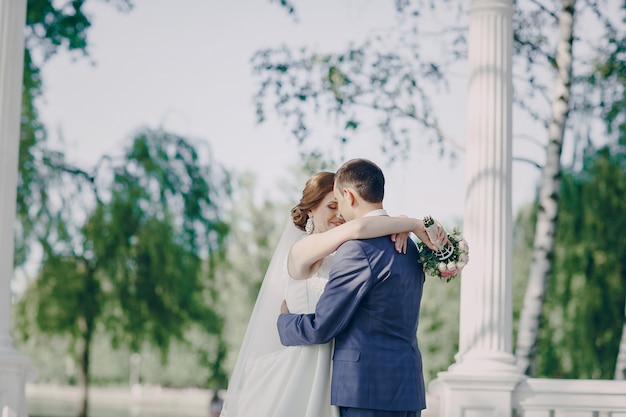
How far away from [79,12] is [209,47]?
28.7 m

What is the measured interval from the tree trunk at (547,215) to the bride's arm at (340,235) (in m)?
6.22

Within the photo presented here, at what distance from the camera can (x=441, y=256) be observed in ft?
12.6

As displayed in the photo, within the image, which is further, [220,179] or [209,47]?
[209,47]

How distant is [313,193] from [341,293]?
2.62 feet

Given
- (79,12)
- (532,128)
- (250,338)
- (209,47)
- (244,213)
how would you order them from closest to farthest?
(250,338) → (79,12) → (532,128) → (244,213) → (209,47)

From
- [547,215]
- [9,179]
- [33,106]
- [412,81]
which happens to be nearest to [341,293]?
[9,179]

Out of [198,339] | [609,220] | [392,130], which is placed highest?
[392,130]

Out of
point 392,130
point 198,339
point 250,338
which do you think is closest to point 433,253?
point 250,338

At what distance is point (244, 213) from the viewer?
36.8m

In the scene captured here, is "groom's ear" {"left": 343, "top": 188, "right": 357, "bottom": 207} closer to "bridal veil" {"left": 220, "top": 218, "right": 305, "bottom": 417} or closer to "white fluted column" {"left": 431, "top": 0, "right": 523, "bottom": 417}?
"bridal veil" {"left": 220, "top": 218, "right": 305, "bottom": 417}

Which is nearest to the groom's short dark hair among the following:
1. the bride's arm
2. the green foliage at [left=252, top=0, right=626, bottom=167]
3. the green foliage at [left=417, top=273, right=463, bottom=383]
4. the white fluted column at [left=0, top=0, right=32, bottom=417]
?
the bride's arm

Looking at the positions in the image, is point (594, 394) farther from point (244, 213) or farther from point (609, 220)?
point (244, 213)

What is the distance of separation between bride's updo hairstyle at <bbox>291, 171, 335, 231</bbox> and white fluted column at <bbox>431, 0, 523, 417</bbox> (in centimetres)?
219

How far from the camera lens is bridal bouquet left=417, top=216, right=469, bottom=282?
12.5 ft
